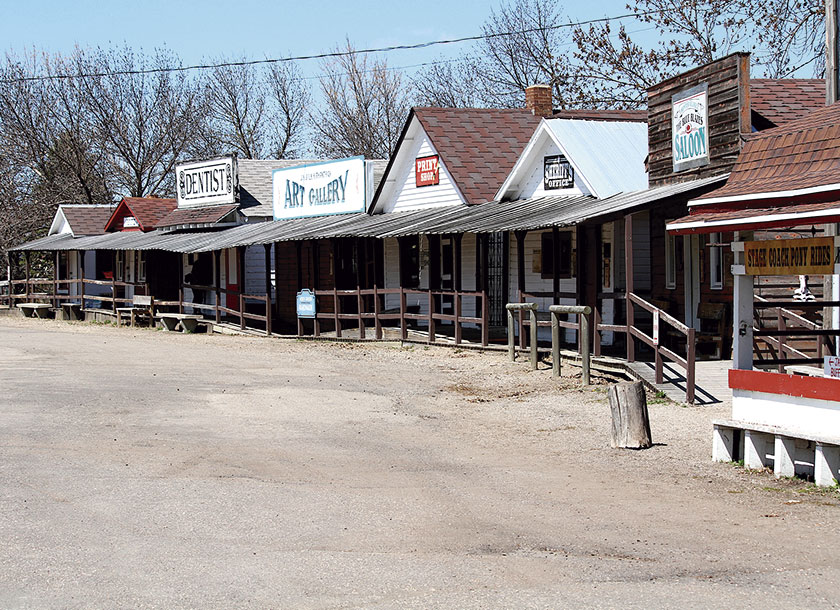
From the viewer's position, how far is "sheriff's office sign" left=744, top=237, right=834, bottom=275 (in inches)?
382

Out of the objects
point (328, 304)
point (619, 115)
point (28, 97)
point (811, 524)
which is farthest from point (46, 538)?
point (28, 97)

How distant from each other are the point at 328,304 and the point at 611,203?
13.4m

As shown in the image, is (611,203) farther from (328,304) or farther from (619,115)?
(328,304)

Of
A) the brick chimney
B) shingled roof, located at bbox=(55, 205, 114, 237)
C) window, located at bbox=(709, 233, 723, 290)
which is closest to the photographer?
window, located at bbox=(709, 233, 723, 290)

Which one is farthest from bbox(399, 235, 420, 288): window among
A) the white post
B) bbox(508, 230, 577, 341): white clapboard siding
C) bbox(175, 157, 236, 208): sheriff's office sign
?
the white post

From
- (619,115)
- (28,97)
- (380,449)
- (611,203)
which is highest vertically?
(28,97)

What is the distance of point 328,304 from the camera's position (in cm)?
3173

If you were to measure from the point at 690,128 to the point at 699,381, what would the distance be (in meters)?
5.13

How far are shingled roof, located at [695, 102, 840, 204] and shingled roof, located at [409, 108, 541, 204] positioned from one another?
1492 cm

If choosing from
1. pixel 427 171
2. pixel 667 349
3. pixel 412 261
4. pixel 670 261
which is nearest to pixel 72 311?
pixel 412 261

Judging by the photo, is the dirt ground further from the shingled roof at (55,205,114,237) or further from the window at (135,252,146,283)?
the shingled roof at (55,205,114,237)

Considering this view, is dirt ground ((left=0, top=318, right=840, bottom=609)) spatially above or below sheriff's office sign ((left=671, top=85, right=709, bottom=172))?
below

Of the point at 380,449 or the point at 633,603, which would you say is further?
the point at 380,449

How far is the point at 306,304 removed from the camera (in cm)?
2798
